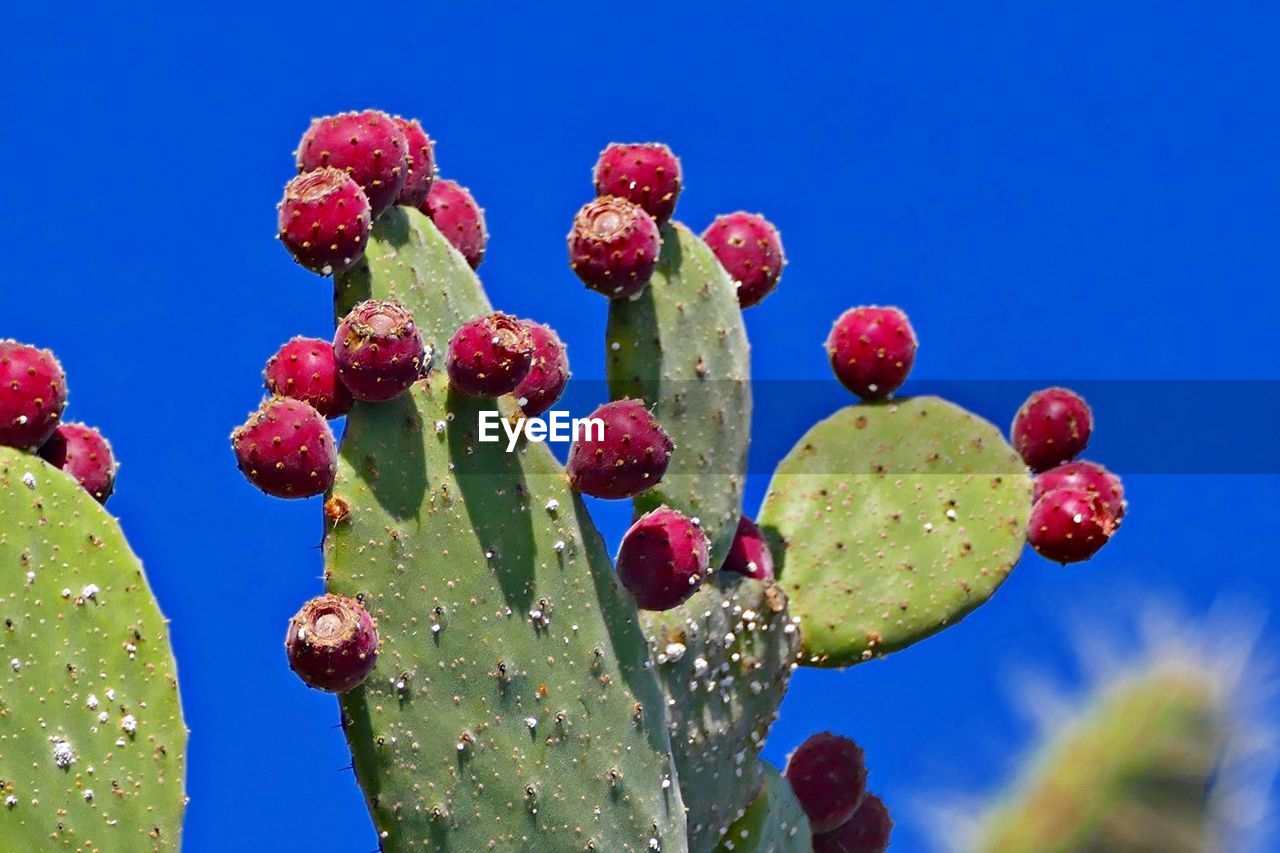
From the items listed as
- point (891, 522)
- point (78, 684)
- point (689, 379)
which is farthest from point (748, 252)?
point (78, 684)

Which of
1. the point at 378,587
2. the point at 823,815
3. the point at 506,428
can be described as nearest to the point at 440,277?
the point at 506,428

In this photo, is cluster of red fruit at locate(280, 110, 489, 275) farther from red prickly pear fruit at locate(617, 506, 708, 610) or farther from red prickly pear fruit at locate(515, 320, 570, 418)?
red prickly pear fruit at locate(617, 506, 708, 610)

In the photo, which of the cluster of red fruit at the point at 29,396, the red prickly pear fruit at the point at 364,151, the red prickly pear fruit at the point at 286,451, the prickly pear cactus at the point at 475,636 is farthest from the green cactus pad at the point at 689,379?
the cluster of red fruit at the point at 29,396

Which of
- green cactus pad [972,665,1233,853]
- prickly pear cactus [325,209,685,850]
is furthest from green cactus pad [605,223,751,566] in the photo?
green cactus pad [972,665,1233,853]

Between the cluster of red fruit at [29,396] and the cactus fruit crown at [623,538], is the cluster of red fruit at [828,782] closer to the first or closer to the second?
the cactus fruit crown at [623,538]

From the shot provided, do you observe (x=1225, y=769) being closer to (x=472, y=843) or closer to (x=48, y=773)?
(x=472, y=843)
